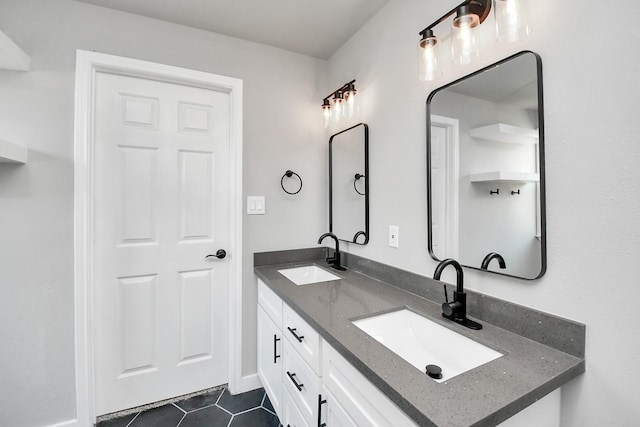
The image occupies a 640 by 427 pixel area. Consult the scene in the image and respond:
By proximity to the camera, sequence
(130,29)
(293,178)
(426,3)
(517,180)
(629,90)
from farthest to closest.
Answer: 1. (293,178)
2. (130,29)
3. (426,3)
4. (517,180)
5. (629,90)

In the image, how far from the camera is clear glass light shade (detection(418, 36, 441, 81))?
1204 millimetres

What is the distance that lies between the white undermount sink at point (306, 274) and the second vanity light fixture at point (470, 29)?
4.31 feet

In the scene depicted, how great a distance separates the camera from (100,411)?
1.71 meters

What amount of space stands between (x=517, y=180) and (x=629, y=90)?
1.16 feet

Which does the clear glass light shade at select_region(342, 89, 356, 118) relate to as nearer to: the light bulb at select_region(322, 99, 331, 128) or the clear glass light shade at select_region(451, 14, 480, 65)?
the light bulb at select_region(322, 99, 331, 128)

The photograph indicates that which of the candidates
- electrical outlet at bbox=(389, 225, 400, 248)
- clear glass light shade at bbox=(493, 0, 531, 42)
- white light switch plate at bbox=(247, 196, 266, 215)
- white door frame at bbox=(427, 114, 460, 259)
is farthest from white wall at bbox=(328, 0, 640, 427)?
white light switch plate at bbox=(247, 196, 266, 215)

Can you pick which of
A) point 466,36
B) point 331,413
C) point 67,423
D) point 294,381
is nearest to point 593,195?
point 466,36

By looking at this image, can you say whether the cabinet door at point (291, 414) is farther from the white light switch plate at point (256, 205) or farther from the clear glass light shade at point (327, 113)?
the clear glass light shade at point (327, 113)

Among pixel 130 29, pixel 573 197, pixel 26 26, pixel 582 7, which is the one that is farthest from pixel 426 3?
pixel 26 26

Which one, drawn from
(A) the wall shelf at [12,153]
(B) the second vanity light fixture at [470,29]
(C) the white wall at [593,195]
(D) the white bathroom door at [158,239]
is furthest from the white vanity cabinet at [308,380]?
(A) the wall shelf at [12,153]

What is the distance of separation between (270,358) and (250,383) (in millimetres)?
462

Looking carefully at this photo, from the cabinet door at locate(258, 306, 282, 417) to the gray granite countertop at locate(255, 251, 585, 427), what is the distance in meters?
0.45

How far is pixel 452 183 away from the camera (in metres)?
1.25

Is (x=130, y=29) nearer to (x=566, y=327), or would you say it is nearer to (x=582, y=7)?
(x=582, y=7)
